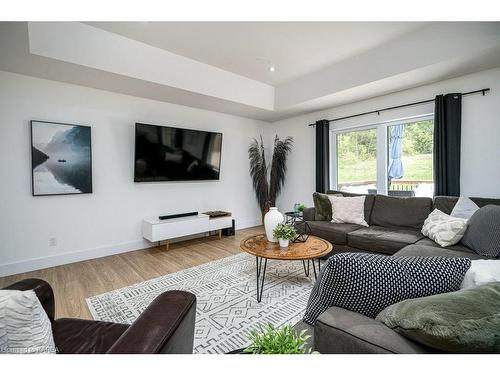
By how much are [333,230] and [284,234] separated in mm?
1058

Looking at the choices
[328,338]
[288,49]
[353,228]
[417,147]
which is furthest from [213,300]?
[417,147]

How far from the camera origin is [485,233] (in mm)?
2045

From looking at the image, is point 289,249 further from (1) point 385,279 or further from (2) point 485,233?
(2) point 485,233

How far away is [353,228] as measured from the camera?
315cm

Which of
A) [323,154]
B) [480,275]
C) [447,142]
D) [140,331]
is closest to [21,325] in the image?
[140,331]

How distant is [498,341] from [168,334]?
0.94 meters

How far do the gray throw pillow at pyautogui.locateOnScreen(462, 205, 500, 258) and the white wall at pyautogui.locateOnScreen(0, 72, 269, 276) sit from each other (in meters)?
3.74

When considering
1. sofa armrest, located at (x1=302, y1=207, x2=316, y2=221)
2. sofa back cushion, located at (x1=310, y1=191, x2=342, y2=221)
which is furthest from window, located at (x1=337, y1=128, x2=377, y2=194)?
sofa armrest, located at (x1=302, y1=207, x2=316, y2=221)

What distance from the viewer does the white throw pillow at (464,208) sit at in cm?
249

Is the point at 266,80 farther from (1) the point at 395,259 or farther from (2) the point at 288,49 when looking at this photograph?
(1) the point at 395,259

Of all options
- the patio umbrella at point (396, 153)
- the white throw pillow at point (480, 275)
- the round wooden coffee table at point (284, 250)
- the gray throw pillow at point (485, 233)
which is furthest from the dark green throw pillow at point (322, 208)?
the white throw pillow at point (480, 275)

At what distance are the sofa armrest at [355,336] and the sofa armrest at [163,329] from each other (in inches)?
19.6

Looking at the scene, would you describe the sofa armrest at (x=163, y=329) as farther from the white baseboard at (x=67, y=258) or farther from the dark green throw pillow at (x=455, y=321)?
the white baseboard at (x=67, y=258)

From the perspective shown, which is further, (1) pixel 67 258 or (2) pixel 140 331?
(1) pixel 67 258
